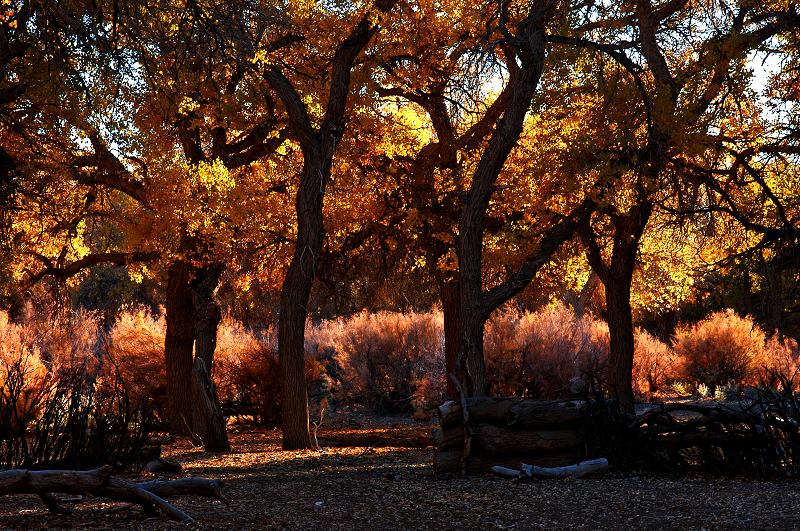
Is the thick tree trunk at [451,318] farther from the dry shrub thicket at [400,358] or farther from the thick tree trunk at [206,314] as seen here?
the thick tree trunk at [206,314]

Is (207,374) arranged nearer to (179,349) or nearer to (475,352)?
(179,349)

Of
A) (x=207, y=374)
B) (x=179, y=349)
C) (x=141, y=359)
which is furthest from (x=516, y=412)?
(x=141, y=359)

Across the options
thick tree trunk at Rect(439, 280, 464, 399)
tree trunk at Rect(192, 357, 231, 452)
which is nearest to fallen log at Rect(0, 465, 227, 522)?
tree trunk at Rect(192, 357, 231, 452)

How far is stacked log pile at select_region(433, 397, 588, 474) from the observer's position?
8500mm

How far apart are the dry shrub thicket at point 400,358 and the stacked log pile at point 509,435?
23.1ft

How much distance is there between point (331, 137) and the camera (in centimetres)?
1225

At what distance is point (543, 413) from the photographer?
337 inches

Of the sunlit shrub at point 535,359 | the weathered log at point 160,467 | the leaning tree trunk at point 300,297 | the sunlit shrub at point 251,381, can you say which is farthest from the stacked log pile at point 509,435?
the sunlit shrub at point 535,359

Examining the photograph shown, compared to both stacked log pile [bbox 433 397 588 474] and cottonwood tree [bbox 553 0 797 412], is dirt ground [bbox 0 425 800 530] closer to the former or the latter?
stacked log pile [bbox 433 397 588 474]

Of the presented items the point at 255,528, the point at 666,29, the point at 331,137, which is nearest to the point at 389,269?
the point at 331,137

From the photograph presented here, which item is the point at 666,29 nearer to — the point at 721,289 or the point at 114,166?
the point at 721,289

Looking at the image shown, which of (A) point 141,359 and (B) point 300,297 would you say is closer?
(B) point 300,297

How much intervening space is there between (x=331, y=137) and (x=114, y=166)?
3881 millimetres

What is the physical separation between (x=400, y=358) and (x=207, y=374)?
8888 mm
